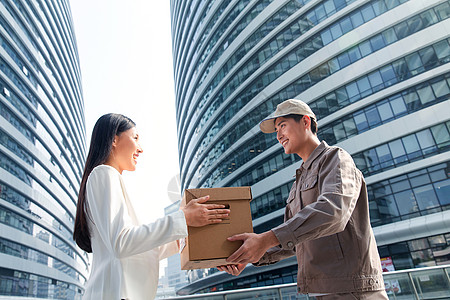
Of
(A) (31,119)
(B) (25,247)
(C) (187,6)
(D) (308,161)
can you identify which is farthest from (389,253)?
(C) (187,6)

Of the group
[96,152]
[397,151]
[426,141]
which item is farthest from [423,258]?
[96,152]

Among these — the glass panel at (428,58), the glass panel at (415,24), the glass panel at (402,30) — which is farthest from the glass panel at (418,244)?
the glass panel at (415,24)

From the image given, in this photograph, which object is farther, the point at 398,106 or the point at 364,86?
the point at 364,86

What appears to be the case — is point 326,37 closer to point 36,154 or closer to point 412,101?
point 412,101

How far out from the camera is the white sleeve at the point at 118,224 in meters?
1.56

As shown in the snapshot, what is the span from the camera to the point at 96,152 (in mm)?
1959

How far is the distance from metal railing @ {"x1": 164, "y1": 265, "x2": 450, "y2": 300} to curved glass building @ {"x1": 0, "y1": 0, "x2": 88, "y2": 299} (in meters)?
30.6

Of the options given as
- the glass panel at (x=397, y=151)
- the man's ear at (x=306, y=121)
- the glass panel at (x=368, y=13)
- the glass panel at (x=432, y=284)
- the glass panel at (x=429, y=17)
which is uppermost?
the glass panel at (x=368, y=13)

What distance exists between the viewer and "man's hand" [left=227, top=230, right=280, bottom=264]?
1.81 m

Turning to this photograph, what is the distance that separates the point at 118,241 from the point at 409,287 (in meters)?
5.53

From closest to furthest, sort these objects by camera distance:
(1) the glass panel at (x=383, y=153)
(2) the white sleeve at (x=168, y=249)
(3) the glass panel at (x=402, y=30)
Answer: (2) the white sleeve at (x=168, y=249), (1) the glass panel at (x=383, y=153), (3) the glass panel at (x=402, y=30)

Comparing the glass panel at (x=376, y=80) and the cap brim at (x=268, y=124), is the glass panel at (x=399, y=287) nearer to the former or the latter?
the cap brim at (x=268, y=124)

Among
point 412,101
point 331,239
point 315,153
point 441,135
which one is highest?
point 412,101

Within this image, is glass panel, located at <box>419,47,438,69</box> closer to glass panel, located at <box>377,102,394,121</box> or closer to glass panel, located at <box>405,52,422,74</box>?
glass panel, located at <box>405,52,422,74</box>
